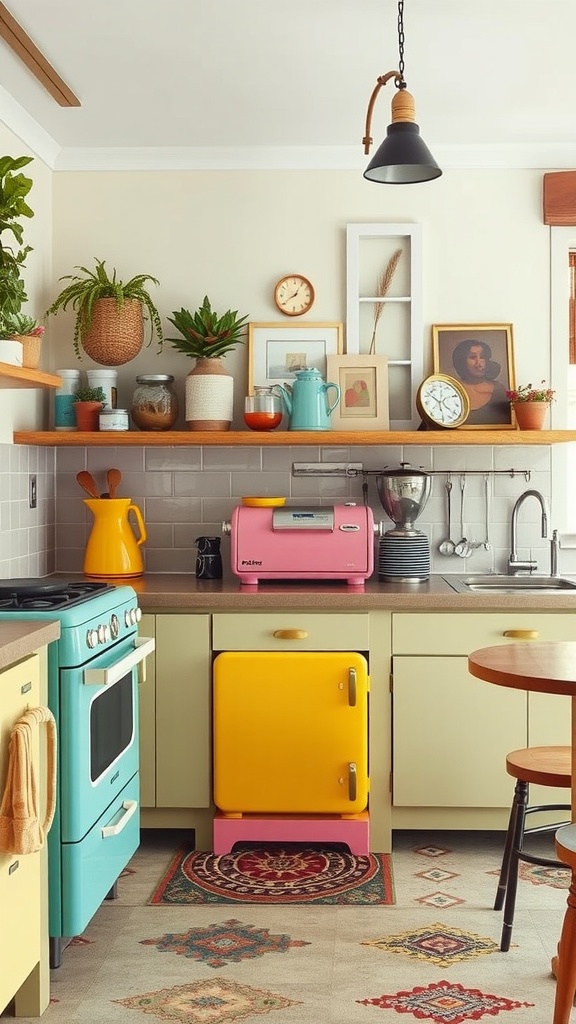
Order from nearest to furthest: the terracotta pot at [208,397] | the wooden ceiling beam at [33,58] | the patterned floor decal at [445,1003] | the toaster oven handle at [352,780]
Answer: the patterned floor decal at [445,1003] < the wooden ceiling beam at [33,58] < the toaster oven handle at [352,780] < the terracotta pot at [208,397]

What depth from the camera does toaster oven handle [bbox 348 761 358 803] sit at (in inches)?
139

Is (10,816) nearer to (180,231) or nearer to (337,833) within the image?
(337,833)

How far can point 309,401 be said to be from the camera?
155 inches

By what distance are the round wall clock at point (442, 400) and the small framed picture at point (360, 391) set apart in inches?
6.2

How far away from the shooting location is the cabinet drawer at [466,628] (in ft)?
11.8

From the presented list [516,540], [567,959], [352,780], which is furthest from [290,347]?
[567,959]

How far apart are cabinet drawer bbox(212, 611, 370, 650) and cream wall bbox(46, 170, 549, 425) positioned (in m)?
0.94

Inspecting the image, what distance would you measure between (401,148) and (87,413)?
68.6 inches

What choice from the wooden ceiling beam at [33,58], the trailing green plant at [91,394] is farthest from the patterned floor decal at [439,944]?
the wooden ceiling beam at [33,58]

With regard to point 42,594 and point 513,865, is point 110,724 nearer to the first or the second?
point 42,594

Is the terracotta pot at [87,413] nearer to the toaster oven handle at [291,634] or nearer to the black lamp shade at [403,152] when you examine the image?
the toaster oven handle at [291,634]

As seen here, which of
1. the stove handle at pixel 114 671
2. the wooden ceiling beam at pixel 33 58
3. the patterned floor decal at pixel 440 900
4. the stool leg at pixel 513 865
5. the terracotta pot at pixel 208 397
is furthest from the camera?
the terracotta pot at pixel 208 397

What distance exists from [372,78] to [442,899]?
2.53 metres

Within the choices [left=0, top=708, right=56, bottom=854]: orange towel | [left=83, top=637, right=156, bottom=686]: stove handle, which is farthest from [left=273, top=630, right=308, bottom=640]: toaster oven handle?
[left=0, top=708, right=56, bottom=854]: orange towel
